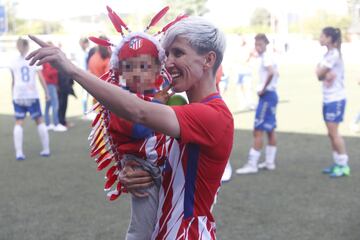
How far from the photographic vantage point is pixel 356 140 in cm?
988

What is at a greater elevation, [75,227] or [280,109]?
[75,227]

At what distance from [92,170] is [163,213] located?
18.5 ft

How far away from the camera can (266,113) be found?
756 centimetres

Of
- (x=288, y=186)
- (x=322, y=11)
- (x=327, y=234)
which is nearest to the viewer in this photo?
(x=327, y=234)

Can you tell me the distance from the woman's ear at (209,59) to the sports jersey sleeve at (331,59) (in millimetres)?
5337

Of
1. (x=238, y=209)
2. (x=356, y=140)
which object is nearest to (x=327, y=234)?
(x=238, y=209)

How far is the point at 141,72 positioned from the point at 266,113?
543cm

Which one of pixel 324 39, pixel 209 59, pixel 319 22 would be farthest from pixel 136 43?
pixel 319 22

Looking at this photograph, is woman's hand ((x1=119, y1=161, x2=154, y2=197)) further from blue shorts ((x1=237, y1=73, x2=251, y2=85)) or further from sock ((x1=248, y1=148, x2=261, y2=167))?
blue shorts ((x1=237, y1=73, x2=251, y2=85))

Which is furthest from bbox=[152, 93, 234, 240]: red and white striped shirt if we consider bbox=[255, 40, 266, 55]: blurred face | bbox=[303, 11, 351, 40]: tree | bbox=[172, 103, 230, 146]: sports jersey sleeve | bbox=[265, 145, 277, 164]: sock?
bbox=[303, 11, 351, 40]: tree

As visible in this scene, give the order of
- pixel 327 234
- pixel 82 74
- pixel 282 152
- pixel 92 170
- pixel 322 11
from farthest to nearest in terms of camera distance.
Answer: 1. pixel 322 11
2. pixel 282 152
3. pixel 92 170
4. pixel 327 234
5. pixel 82 74

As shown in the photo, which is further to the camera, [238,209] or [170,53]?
[238,209]

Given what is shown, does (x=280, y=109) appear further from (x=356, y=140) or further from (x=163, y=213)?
(x=163, y=213)

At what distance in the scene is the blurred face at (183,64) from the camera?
2.12 m
